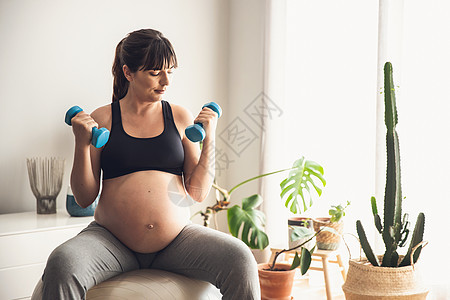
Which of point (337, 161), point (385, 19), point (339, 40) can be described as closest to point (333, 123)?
point (337, 161)

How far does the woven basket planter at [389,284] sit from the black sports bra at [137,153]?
875 mm

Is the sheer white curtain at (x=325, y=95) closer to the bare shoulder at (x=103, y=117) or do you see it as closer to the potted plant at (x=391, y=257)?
the potted plant at (x=391, y=257)

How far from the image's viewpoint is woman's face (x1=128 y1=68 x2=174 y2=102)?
154cm

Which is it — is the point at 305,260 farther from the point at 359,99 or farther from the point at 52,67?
the point at 52,67

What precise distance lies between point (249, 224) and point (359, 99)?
101cm

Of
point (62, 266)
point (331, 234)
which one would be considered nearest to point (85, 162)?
point (62, 266)

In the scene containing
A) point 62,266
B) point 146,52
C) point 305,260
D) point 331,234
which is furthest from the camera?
point 331,234

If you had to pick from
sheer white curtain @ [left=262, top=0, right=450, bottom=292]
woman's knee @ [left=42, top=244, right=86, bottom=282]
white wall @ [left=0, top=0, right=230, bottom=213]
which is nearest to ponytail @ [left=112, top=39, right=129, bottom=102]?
woman's knee @ [left=42, top=244, right=86, bottom=282]

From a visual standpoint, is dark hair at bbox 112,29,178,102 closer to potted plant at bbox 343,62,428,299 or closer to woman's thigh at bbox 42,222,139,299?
woman's thigh at bbox 42,222,139,299

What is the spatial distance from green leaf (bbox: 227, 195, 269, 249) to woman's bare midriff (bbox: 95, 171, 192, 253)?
53cm

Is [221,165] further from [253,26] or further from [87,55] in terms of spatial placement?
[87,55]

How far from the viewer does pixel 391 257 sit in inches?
77.8

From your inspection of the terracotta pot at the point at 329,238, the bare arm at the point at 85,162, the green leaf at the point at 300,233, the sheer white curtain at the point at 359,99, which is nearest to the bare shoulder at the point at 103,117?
the bare arm at the point at 85,162

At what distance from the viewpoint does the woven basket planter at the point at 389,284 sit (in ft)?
6.16
